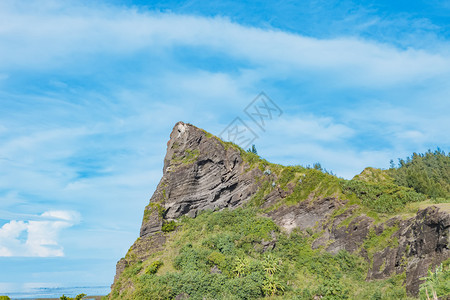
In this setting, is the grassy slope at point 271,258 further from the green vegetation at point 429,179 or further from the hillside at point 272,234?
the green vegetation at point 429,179

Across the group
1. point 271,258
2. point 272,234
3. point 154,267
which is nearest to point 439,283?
point 271,258

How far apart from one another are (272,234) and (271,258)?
7.00m

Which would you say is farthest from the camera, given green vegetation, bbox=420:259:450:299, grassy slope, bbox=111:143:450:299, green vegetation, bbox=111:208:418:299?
grassy slope, bbox=111:143:450:299

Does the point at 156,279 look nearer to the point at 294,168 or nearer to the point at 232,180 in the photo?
the point at 232,180

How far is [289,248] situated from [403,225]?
46.1 ft

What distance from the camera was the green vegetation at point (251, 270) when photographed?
1542 inches

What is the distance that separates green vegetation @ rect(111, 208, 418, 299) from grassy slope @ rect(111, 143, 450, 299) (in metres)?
0.10

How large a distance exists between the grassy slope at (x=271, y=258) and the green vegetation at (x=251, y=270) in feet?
0.33

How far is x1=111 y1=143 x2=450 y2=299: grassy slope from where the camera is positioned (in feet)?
133

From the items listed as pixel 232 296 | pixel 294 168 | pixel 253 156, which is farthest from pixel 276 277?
pixel 253 156

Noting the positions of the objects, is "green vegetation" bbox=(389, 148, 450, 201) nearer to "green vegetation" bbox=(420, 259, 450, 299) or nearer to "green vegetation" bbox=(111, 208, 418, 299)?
"green vegetation" bbox=(111, 208, 418, 299)

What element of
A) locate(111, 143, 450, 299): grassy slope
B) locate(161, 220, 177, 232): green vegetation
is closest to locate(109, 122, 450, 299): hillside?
locate(111, 143, 450, 299): grassy slope

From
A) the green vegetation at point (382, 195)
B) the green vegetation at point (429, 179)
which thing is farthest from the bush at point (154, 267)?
the green vegetation at point (429, 179)

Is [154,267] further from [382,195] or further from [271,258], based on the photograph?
[382,195]
